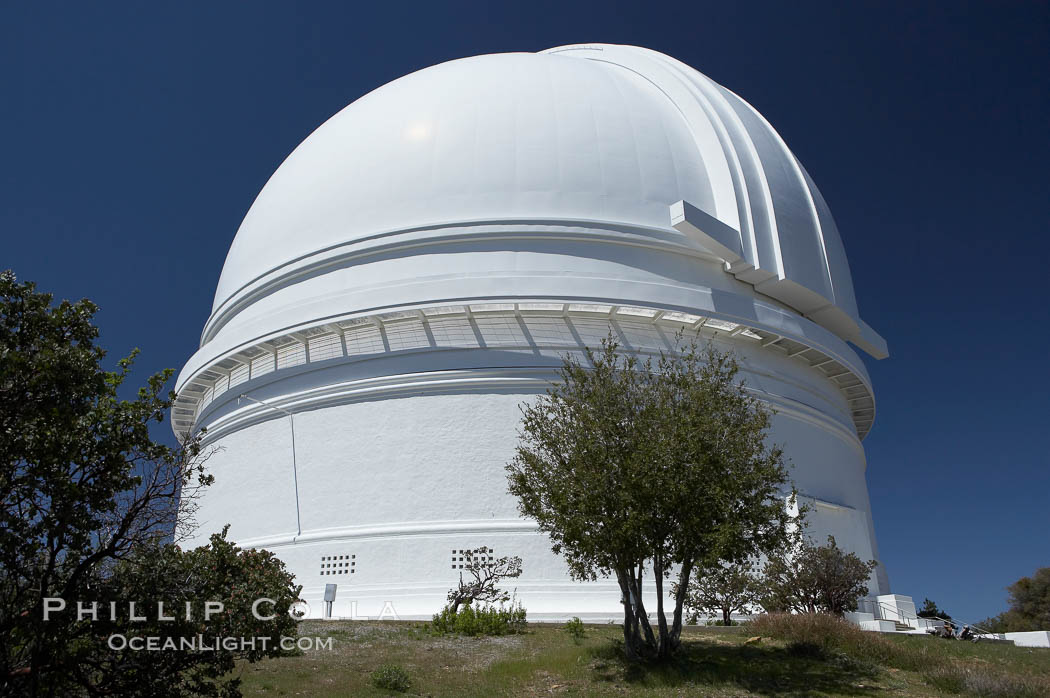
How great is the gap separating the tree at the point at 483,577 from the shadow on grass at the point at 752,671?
5.22m

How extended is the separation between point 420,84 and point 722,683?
20816mm

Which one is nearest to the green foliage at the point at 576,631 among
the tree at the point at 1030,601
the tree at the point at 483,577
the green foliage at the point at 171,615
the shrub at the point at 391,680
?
the tree at the point at 483,577

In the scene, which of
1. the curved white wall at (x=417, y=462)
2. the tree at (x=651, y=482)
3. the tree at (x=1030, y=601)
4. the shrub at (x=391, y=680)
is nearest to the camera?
the shrub at (x=391, y=680)

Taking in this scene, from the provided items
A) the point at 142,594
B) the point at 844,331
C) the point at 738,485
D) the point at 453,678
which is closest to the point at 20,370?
the point at 142,594

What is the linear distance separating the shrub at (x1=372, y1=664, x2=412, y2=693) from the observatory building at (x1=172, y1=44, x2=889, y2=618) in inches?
285

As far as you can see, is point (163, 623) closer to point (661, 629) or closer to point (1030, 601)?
point (661, 629)

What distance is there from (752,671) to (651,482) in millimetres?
2992

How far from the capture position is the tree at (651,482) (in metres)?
10.7

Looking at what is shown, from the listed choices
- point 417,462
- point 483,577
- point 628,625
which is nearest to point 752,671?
point 628,625

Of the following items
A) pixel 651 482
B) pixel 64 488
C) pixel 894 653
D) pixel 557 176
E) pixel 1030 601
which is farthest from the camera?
pixel 1030 601

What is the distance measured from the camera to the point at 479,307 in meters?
19.8

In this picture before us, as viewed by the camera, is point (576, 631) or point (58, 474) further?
point (576, 631)

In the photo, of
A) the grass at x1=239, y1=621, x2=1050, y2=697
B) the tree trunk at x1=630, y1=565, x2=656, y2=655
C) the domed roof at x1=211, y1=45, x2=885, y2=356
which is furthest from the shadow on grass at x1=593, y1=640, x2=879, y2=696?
the domed roof at x1=211, y1=45, x2=885, y2=356

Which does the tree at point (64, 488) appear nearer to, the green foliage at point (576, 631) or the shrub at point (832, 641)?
the green foliage at point (576, 631)
